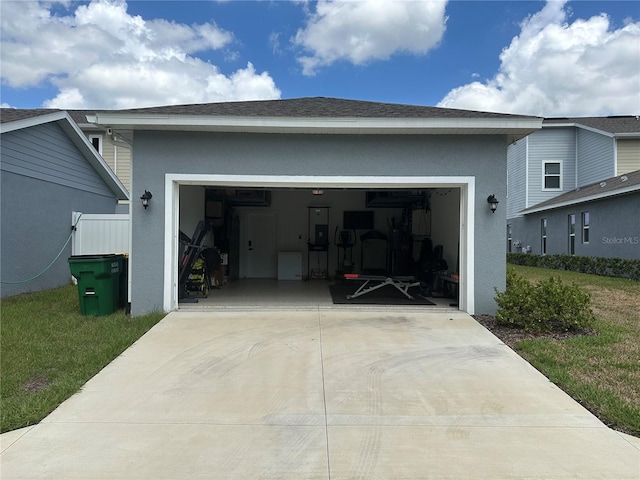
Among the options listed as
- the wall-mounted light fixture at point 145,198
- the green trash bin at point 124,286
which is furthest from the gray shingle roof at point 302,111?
the green trash bin at point 124,286

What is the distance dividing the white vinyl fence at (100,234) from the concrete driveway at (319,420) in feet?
21.2

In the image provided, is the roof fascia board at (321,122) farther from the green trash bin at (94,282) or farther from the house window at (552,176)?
the house window at (552,176)

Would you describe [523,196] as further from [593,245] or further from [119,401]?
[119,401]

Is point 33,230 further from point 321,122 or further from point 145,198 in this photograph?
point 321,122

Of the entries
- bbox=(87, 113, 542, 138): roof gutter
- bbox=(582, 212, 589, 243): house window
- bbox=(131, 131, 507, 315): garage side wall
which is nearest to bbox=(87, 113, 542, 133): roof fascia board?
bbox=(87, 113, 542, 138): roof gutter

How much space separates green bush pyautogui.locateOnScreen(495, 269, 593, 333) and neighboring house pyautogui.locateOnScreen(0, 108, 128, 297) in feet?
31.9

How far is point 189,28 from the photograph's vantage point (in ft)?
42.0

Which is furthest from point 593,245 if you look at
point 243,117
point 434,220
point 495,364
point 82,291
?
point 82,291

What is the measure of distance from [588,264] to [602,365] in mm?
11282

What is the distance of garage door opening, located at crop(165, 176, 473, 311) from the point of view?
723cm

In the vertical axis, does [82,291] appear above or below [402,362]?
above

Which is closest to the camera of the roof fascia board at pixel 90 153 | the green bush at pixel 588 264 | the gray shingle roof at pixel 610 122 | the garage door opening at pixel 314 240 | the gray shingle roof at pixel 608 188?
the garage door opening at pixel 314 240

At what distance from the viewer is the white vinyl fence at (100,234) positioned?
35.7 ft

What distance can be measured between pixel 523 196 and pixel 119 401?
20378 mm
